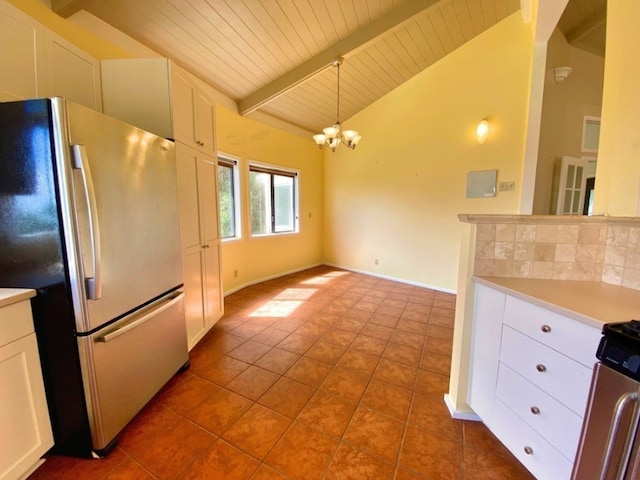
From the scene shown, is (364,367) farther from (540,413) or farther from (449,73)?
(449,73)

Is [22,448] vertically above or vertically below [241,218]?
below

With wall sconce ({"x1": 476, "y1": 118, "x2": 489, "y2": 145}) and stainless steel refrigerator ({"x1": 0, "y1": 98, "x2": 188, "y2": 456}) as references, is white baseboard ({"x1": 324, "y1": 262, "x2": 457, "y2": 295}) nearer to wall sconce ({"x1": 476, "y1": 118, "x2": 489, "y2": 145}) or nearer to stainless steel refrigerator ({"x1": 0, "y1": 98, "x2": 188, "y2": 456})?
wall sconce ({"x1": 476, "y1": 118, "x2": 489, "y2": 145})

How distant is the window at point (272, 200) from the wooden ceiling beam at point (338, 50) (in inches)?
39.2

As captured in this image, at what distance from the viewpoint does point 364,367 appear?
209 cm

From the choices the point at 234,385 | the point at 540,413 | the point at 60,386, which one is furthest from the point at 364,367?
the point at 60,386

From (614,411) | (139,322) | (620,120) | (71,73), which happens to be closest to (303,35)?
(71,73)

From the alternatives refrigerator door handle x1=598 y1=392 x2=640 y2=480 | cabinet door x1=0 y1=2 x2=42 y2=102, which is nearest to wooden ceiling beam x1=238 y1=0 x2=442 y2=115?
cabinet door x1=0 y1=2 x2=42 y2=102

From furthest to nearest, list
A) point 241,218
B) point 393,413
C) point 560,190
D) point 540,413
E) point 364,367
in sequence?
point 241,218
point 560,190
point 364,367
point 393,413
point 540,413

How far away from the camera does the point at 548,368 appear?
1090mm

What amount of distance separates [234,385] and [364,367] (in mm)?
998

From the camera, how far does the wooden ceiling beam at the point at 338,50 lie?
266 cm

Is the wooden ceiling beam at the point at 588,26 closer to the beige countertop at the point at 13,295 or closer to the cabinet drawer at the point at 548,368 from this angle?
the cabinet drawer at the point at 548,368

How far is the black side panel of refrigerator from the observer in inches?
43.7

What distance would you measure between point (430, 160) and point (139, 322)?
3.96 meters
